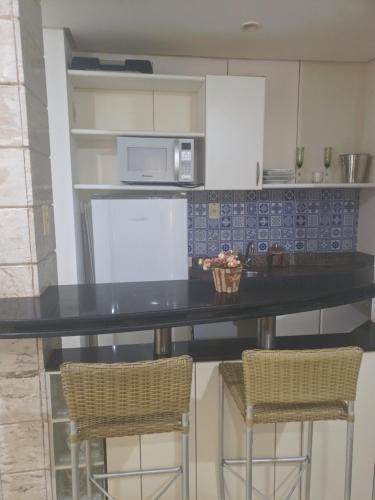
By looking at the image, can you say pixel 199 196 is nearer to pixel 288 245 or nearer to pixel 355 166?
pixel 288 245

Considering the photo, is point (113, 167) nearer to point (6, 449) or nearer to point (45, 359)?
point (45, 359)

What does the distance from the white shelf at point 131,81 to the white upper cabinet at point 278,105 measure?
0.43 m

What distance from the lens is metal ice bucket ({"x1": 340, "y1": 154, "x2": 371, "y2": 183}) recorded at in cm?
283

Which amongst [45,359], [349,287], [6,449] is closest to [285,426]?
[349,287]

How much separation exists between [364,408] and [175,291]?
1000mm

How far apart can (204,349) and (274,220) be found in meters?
1.79

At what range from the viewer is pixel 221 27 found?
224 cm

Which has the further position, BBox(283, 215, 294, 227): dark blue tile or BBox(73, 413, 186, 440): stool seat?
BBox(283, 215, 294, 227): dark blue tile

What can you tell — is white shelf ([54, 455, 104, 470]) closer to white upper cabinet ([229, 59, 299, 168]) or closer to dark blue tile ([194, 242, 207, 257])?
dark blue tile ([194, 242, 207, 257])

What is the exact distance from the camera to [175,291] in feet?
5.20

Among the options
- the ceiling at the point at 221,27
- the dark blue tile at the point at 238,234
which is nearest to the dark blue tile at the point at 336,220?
the dark blue tile at the point at 238,234

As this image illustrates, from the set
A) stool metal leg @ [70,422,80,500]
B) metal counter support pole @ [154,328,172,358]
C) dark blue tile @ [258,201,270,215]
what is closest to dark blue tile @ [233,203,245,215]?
dark blue tile @ [258,201,270,215]

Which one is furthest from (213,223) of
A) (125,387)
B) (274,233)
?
(125,387)

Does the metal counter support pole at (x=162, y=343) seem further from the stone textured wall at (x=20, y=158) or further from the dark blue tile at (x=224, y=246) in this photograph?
the dark blue tile at (x=224, y=246)
